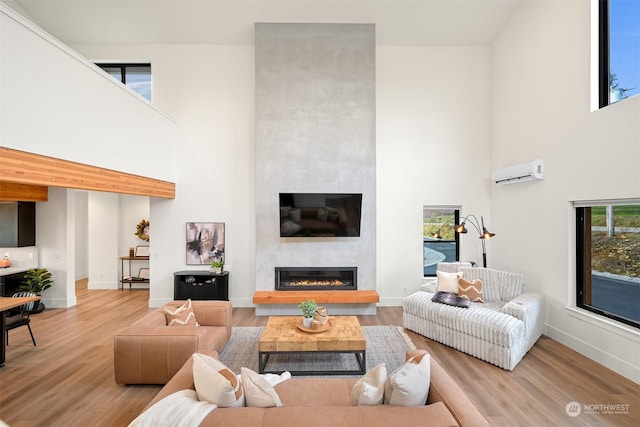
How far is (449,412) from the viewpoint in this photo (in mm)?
1837

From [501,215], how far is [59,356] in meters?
7.66

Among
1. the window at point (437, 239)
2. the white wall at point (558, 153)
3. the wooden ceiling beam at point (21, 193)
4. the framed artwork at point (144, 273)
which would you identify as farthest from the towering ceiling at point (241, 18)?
the framed artwork at point (144, 273)

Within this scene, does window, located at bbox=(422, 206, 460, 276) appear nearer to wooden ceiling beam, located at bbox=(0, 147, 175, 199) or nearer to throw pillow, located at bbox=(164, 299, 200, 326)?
throw pillow, located at bbox=(164, 299, 200, 326)

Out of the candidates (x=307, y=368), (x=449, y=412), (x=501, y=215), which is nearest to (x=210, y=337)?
(x=307, y=368)

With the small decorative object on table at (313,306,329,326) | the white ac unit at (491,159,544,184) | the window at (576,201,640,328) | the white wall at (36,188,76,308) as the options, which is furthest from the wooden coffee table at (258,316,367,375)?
the white wall at (36,188,76,308)

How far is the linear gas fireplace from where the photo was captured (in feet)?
19.2

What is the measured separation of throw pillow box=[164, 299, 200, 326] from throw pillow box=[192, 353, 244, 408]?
1964 mm

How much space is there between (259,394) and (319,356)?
209 centimetres

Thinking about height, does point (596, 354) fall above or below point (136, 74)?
below

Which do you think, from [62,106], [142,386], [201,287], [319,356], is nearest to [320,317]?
[319,356]

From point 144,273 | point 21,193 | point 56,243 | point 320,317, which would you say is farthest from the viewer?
point 144,273

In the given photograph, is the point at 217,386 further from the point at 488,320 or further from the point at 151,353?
the point at 488,320

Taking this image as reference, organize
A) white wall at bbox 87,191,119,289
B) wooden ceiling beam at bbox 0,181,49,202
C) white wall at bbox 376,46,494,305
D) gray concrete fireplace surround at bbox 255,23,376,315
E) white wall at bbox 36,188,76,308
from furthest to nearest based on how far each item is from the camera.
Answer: white wall at bbox 87,191,119,289 < white wall at bbox 376,46,494,305 < white wall at bbox 36,188,76,308 < gray concrete fireplace surround at bbox 255,23,376,315 < wooden ceiling beam at bbox 0,181,49,202

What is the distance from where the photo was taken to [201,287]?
236 inches
